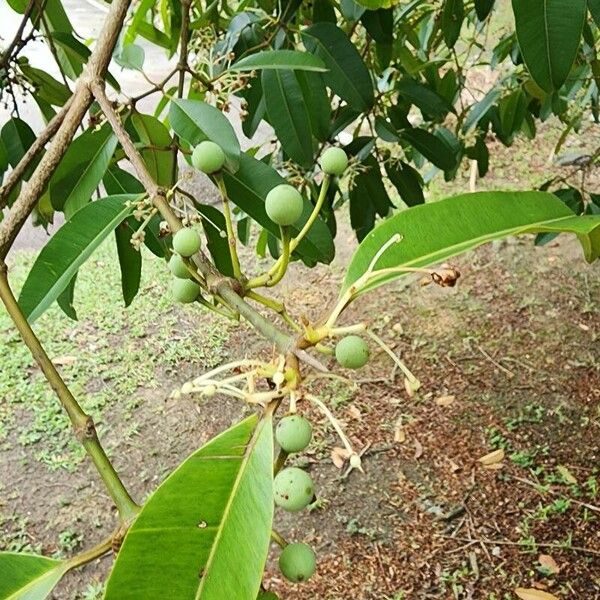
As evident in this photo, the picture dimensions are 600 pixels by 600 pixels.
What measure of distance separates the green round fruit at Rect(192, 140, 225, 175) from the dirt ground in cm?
168

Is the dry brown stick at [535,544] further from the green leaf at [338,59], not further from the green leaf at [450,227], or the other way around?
the green leaf at [450,227]

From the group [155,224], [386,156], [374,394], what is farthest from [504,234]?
[374,394]

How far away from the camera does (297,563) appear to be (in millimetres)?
537

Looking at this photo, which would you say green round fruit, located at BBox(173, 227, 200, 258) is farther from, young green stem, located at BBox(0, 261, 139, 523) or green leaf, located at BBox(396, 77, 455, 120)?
green leaf, located at BBox(396, 77, 455, 120)

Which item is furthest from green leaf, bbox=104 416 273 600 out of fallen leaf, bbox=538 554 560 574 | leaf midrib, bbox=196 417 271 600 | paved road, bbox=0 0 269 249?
paved road, bbox=0 0 269 249

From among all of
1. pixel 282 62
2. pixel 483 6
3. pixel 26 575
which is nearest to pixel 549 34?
pixel 282 62

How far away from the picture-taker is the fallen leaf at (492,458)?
243 centimetres

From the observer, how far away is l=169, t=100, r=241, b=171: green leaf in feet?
2.67

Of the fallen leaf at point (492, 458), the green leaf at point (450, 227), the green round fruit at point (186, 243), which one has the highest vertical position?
the green round fruit at point (186, 243)

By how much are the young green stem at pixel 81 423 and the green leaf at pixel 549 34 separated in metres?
0.67

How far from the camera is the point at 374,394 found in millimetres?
2801

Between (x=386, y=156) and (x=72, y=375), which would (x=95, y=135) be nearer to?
(x=386, y=156)

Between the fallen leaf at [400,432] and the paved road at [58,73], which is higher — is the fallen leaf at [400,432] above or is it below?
below

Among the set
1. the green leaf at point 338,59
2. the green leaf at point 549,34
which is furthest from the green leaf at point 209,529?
the green leaf at point 338,59
